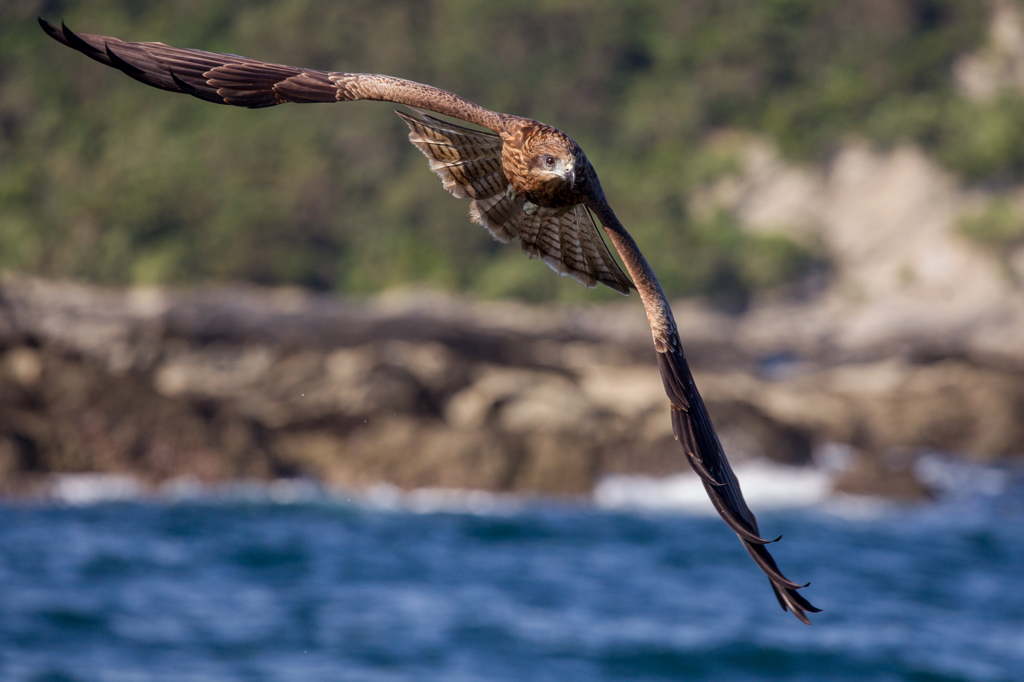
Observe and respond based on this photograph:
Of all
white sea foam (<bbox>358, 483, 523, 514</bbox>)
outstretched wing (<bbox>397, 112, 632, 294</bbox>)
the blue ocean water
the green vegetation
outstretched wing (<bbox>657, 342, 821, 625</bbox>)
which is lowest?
outstretched wing (<bbox>657, 342, 821, 625</bbox>)

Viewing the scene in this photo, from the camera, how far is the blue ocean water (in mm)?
13125

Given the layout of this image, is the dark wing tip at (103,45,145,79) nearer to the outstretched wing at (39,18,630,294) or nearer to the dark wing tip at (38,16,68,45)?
the outstretched wing at (39,18,630,294)

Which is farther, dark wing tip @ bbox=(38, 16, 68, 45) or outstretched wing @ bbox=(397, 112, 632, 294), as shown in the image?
outstretched wing @ bbox=(397, 112, 632, 294)

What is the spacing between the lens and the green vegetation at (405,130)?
128ft

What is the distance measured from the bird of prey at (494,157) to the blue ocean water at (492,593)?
8240mm

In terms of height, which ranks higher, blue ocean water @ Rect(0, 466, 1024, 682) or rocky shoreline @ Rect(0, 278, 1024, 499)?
rocky shoreline @ Rect(0, 278, 1024, 499)

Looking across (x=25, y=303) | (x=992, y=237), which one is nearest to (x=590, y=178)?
(x=25, y=303)

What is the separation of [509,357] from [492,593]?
10620 millimetres

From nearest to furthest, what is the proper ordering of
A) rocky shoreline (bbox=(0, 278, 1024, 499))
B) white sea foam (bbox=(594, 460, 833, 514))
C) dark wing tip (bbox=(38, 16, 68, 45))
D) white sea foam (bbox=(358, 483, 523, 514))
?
dark wing tip (bbox=(38, 16, 68, 45)), white sea foam (bbox=(358, 483, 523, 514)), rocky shoreline (bbox=(0, 278, 1024, 499)), white sea foam (bbox=(594, 460, 833, 514))

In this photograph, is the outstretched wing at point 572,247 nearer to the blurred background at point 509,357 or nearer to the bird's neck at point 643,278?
the bird's neck at point 643,278

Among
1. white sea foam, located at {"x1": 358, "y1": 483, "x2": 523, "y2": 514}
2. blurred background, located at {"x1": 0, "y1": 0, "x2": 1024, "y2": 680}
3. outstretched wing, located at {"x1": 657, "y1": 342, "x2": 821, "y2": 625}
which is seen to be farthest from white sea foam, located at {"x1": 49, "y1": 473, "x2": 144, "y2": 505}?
outstretched wing, located at {"x1": 657, "y1": 342, "x2": 821, "y2": 625}

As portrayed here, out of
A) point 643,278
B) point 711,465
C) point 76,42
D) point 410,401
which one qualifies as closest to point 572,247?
point 643,278

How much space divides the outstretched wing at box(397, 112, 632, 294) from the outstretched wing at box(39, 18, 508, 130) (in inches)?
5.2

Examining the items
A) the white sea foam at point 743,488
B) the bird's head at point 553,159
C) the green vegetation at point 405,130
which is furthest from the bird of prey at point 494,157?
the green vegetation at point 405,130
